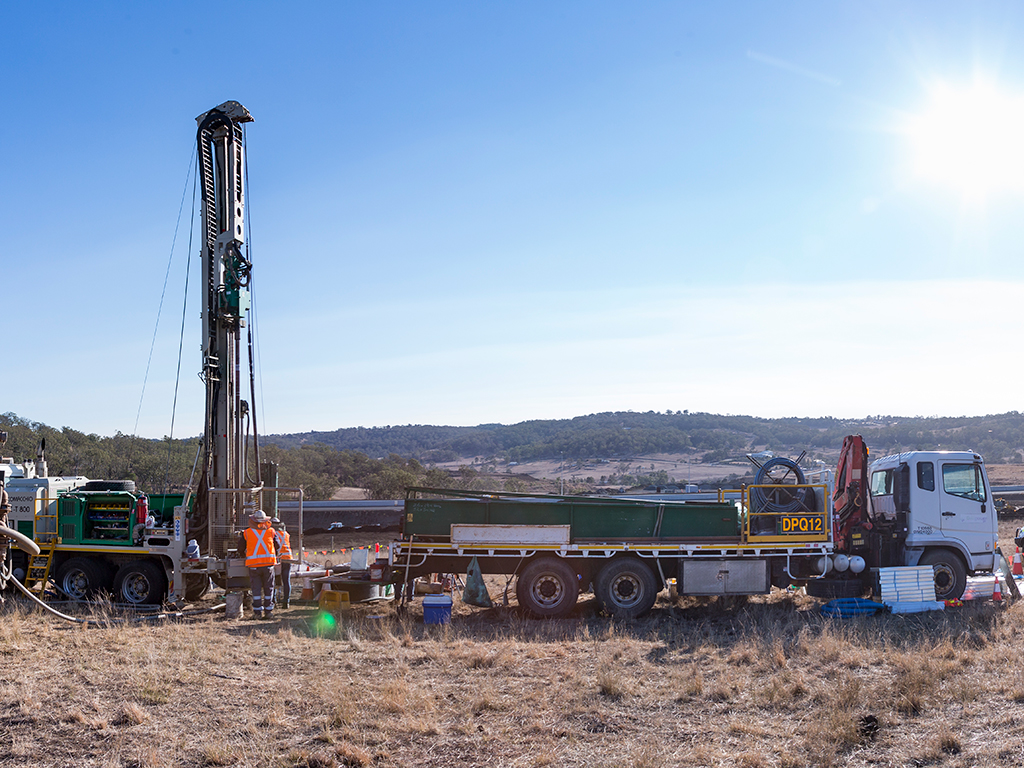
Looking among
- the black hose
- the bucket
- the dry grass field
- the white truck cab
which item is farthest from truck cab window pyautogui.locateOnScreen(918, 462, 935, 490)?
the bucket

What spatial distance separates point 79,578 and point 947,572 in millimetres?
15003

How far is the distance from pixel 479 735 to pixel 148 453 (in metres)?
41.2

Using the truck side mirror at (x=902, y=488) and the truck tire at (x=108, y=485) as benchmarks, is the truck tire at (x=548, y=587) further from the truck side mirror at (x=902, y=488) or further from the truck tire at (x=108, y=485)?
the truck tire at (x=108, y=485)

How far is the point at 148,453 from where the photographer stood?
4416 centimetres

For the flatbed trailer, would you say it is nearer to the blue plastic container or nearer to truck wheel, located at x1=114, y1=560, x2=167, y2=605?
the blue plastic container

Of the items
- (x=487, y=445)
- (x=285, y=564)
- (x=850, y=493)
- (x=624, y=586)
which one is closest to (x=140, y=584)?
(x=285, y=564)

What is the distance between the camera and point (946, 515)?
A: 14031mm

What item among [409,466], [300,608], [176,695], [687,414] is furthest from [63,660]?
[687,414]

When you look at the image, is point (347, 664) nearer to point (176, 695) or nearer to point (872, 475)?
point (176, 695)

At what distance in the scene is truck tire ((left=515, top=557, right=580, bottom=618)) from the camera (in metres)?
13.6

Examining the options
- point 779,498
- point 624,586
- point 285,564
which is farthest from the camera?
point 285,564

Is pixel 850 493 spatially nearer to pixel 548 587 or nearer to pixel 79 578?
pixel 548 587

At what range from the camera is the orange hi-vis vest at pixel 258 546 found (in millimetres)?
13602

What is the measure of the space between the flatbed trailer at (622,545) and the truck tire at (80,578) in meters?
5.51
